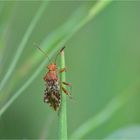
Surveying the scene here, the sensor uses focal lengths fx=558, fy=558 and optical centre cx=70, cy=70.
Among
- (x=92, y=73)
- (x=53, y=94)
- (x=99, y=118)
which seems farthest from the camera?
(x=92, y=73)

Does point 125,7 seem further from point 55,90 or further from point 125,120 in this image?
point 55,90

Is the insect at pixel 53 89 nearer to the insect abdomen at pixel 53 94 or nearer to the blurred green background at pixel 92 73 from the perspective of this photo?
the insect abdomen at pixel 53 94

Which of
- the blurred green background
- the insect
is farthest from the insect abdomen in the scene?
the blurred green background

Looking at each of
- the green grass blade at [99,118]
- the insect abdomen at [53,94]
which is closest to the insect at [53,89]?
the insect abdomen at [53,94]

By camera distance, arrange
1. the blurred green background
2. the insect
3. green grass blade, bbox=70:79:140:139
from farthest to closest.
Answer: the blurred green background, green grass blade, bbox=70:79:140:139, the insect

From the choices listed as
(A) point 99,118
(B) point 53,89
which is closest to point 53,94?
(B) point 53,89

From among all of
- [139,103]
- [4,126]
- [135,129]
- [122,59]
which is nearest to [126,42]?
[122,59]

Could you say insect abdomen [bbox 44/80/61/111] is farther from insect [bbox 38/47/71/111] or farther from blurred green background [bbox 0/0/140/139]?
blurred green background [bbox 0/0/140/139]

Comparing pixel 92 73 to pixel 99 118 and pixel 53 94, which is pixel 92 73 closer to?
pixel 99 118
